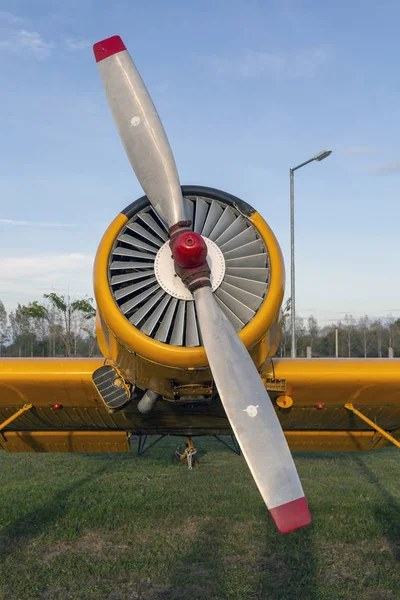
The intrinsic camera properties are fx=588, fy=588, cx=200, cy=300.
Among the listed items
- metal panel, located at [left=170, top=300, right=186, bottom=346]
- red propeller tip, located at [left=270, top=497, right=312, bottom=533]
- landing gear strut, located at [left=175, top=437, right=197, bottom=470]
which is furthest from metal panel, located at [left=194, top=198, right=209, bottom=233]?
landing gear strut, located at [left=175, top=437, right=197, bottom=470]

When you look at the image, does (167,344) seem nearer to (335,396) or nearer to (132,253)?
(132,253)

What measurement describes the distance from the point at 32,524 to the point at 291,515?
4.70 meters

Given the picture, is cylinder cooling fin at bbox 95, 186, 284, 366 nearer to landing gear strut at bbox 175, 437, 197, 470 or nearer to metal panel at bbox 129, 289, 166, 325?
metal panel at bbox 129, 289, 166, 325

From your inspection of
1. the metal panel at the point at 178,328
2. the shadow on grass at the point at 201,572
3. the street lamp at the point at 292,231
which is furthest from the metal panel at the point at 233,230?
the street lamp at the point at 292,231

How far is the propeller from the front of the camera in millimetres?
3857

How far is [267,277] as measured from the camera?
575 cm

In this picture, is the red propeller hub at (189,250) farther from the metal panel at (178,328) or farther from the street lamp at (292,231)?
the street lamp at (292,231)

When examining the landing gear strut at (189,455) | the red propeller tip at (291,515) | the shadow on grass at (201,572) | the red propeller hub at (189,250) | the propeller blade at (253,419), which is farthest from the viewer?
the landing gear strut at (189,455)

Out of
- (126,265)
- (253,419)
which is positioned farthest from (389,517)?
(126,265)

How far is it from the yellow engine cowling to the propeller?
42 cm

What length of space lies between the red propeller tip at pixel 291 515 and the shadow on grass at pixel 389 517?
10.3ft

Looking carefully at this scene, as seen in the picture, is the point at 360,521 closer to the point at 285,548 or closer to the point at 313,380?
the point at 285,548

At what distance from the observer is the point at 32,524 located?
23.8ft

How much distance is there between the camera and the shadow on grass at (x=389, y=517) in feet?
21.6
